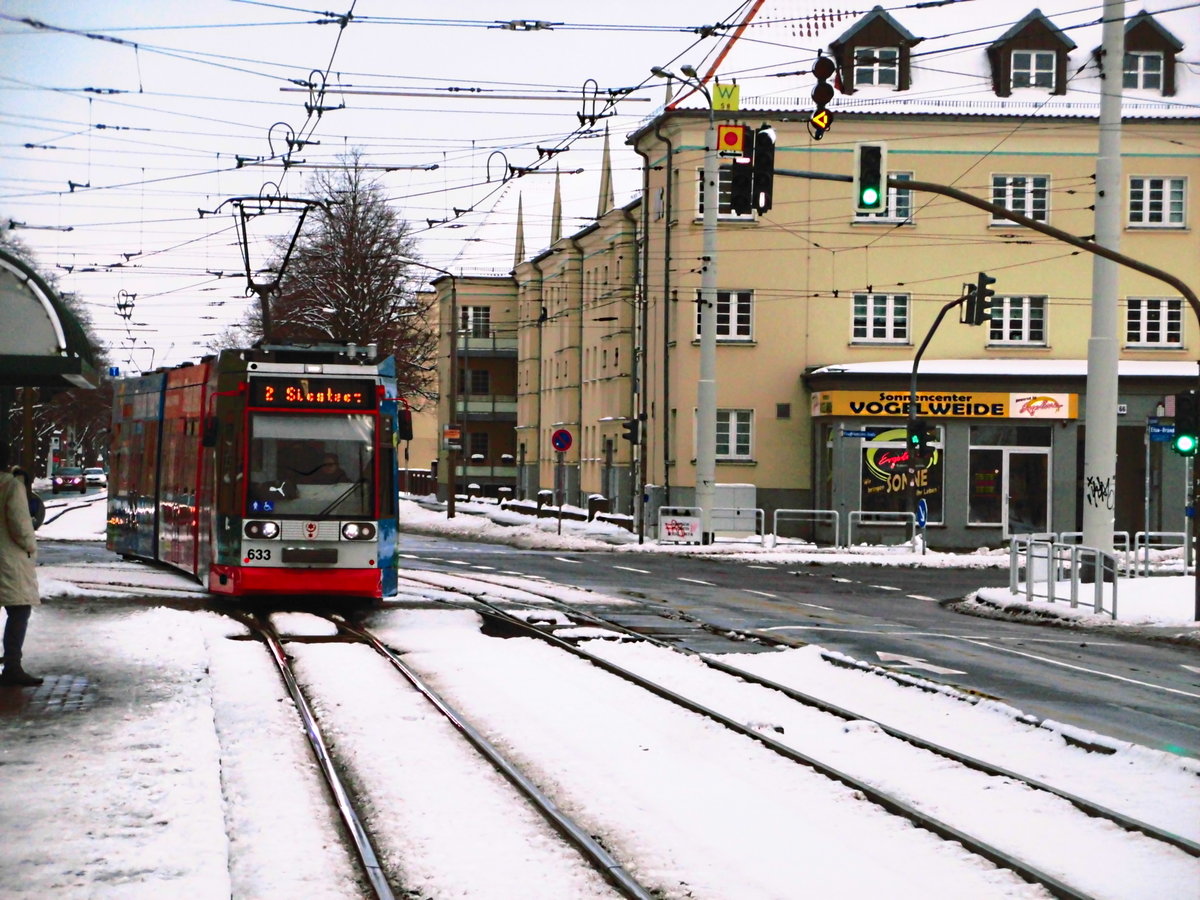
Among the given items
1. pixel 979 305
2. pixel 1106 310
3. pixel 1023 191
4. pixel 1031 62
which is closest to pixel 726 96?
pixel 1023 191

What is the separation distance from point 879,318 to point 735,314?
4.14 m

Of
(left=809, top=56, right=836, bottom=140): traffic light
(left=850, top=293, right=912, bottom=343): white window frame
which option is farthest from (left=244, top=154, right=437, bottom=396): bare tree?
(left=809, top=56, right=836, bottom=140): traffic light

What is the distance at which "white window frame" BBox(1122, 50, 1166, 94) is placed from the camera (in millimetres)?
50031

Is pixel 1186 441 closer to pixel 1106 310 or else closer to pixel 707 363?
pixel 1106 310

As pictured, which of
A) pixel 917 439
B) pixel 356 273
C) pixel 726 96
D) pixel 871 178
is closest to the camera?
pixel 871 178

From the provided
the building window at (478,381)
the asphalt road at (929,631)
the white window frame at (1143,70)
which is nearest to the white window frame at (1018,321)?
the white window frame at (1143,70)

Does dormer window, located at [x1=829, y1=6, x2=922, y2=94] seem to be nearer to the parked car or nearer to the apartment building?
the apartment building

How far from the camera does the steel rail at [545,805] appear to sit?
7746 mm

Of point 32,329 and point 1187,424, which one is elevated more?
point 32,329

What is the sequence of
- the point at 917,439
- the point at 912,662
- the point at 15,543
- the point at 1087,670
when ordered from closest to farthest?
the point at 15,543
the point at 912,662
the point at 1087,670
the point at 917,439

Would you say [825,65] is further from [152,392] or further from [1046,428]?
[1046,428]

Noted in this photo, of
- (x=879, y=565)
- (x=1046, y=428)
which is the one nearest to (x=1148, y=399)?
(x=1046, y=428)

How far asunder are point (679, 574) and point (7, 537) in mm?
21006

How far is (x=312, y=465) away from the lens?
20625mm
